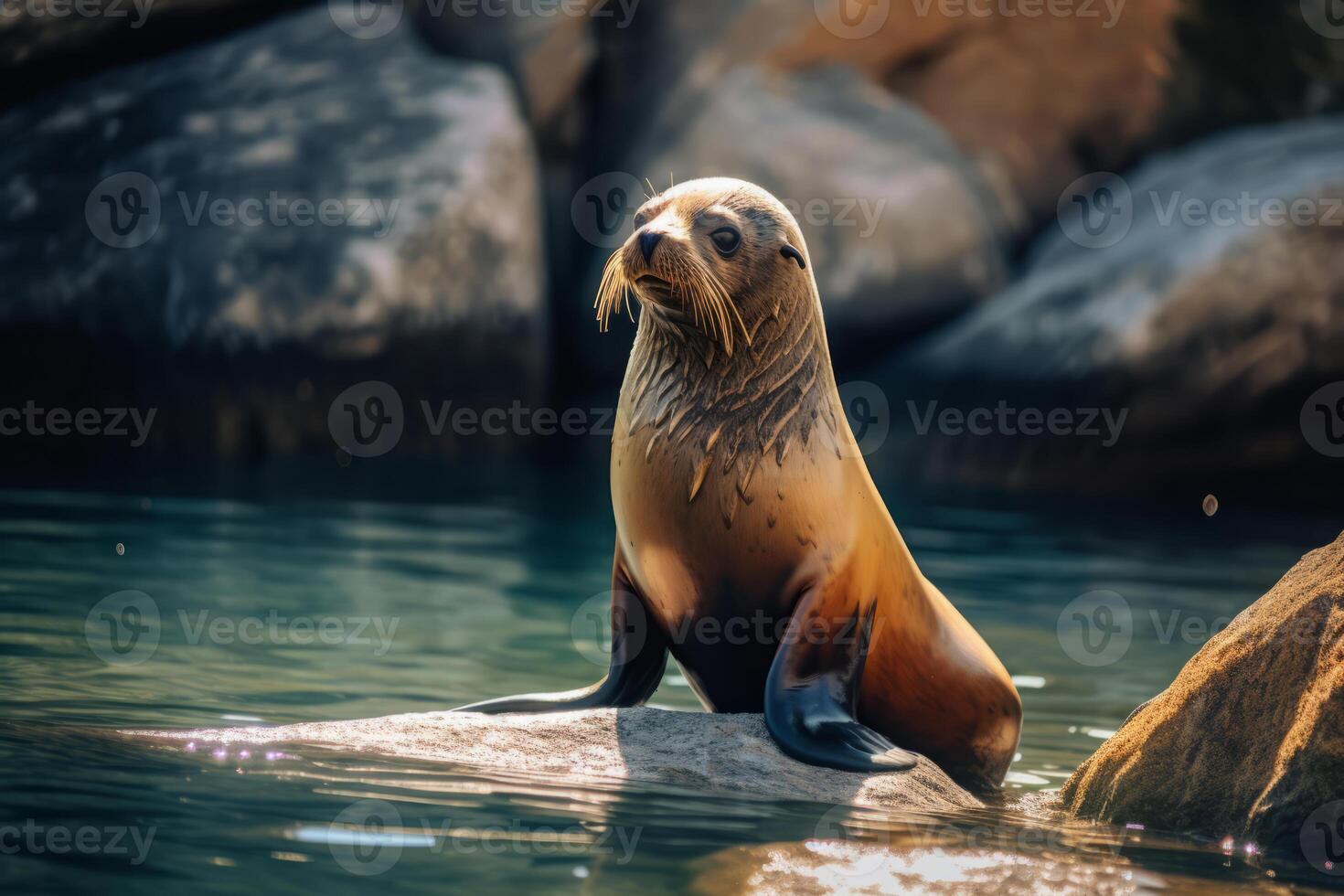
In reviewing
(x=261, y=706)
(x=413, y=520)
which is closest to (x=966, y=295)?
(x=413, y=520)

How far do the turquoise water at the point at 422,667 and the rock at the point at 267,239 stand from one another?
4.47 feet

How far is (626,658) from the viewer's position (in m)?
4.54

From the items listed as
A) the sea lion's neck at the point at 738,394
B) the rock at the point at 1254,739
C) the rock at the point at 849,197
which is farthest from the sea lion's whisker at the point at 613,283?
the rock at the point at 849,197

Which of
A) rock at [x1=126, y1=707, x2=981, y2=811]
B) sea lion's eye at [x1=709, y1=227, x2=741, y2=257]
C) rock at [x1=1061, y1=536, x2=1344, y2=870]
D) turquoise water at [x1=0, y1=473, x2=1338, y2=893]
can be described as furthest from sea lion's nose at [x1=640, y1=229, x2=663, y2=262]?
rock at [x1=1061, y1=536, x2=1344, y2=870]

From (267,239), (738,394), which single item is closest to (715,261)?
(738,394)

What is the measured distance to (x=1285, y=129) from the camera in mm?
14297

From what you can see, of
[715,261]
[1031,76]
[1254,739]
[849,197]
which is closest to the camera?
[1254,739]

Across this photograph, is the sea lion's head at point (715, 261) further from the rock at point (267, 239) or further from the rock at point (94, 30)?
the rock at point (94, 30)

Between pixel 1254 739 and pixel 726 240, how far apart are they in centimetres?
179

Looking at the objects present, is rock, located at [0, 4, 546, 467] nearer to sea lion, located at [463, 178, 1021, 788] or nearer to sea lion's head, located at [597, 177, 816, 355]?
sea lion, located at [463, 178, 1021, 788]

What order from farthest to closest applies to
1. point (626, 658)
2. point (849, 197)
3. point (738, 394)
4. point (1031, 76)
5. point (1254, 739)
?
point (1031, 76), point (849, 197), point (626, 658), point (738, 394), point (1254, 739)

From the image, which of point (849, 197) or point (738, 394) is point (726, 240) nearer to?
point (738, 394)

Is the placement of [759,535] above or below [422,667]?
above

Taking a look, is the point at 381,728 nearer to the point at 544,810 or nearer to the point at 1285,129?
the point at 544,810
